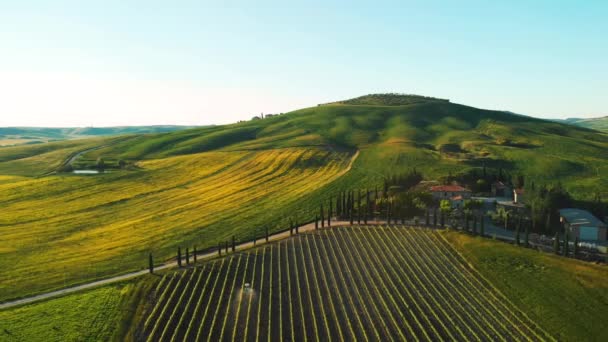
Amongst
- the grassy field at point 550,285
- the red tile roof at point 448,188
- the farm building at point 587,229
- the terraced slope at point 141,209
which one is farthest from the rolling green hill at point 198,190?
the grassy field at point 550,285

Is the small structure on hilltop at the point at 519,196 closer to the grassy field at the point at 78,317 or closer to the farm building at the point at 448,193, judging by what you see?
the farm building at the point at 448,193

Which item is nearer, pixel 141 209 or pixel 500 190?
pixel 141 209

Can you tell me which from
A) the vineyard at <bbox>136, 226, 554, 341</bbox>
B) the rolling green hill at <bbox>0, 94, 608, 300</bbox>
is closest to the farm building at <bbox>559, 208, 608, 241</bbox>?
the rolling green hill at <bbox>0, 94, 608, 300</bbox>

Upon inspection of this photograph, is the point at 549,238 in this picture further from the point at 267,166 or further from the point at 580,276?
the point at 267,166

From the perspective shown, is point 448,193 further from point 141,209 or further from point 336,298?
point 141,209

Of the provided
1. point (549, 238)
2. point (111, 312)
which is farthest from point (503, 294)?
point (111, 312)

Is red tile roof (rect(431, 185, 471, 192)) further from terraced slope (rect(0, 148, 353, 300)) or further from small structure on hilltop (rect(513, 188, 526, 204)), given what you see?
terraced slope (rect(0, 148, 353, 300))

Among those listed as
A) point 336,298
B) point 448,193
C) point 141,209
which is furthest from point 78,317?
point 448,193
